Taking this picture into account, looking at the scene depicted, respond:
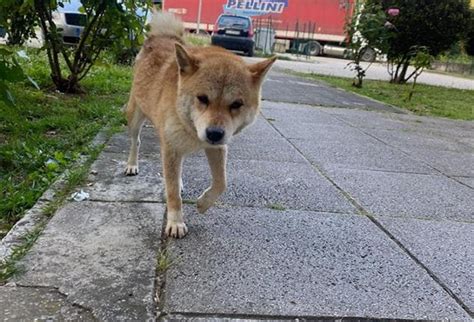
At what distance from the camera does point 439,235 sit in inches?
118

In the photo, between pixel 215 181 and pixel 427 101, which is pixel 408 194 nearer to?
pixel 215 181

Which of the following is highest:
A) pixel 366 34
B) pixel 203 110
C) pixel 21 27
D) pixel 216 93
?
pixel 366 34

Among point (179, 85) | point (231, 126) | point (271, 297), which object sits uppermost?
point (179, 85)

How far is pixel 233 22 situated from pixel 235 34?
2.52 ft

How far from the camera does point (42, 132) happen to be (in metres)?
4.47

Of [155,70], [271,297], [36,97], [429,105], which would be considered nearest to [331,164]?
[155,70]

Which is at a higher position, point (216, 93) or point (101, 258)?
point (216, 93)

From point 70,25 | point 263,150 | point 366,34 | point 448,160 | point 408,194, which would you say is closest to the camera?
point 408,194

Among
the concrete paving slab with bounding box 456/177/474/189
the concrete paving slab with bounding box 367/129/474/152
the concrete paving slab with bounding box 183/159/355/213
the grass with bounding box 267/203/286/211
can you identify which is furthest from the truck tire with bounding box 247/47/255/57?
the grass with bounding box 267/203/286/211

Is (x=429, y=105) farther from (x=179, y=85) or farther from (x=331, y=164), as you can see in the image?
(x=179, y=85)

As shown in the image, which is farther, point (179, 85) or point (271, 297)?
point (179, 85)

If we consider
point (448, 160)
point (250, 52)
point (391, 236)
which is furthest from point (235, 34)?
point (391, 236)

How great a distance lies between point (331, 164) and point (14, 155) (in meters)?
2.82

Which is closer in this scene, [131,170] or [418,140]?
[131,170]
